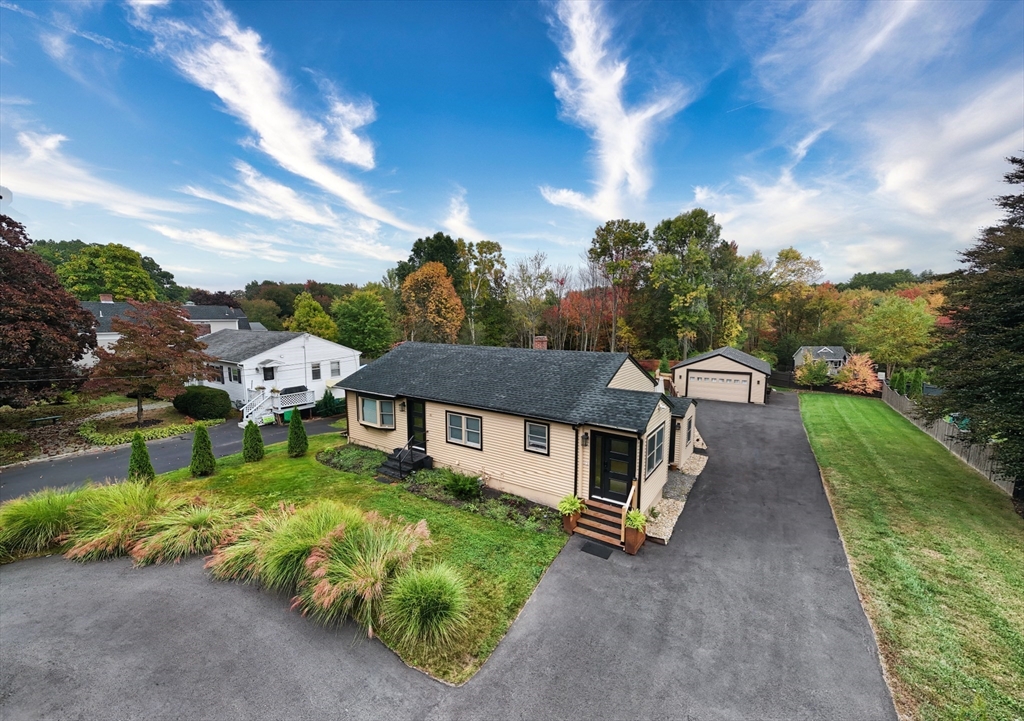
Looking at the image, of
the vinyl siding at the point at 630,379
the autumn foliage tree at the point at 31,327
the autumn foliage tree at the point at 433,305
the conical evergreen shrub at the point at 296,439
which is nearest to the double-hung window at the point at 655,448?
the vinyl siding at the point at 630,379

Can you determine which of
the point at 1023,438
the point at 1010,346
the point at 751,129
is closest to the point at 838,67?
the point at 751,129

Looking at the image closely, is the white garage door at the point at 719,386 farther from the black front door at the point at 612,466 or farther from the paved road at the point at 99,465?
the paved road at the point at 99,465

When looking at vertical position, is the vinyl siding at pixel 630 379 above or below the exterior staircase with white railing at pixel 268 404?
above

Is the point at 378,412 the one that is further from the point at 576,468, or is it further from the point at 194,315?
the point at 194,315

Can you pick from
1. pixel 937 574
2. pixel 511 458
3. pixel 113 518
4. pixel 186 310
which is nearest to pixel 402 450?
pixel 511 458

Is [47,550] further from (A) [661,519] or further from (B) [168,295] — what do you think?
(B) [168,295]

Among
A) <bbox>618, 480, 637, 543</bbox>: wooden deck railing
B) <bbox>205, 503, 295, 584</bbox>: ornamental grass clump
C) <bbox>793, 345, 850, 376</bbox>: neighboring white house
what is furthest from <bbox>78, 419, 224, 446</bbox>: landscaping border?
<bbox>793, 345, 850, 376</bbox>: neighboring white house
